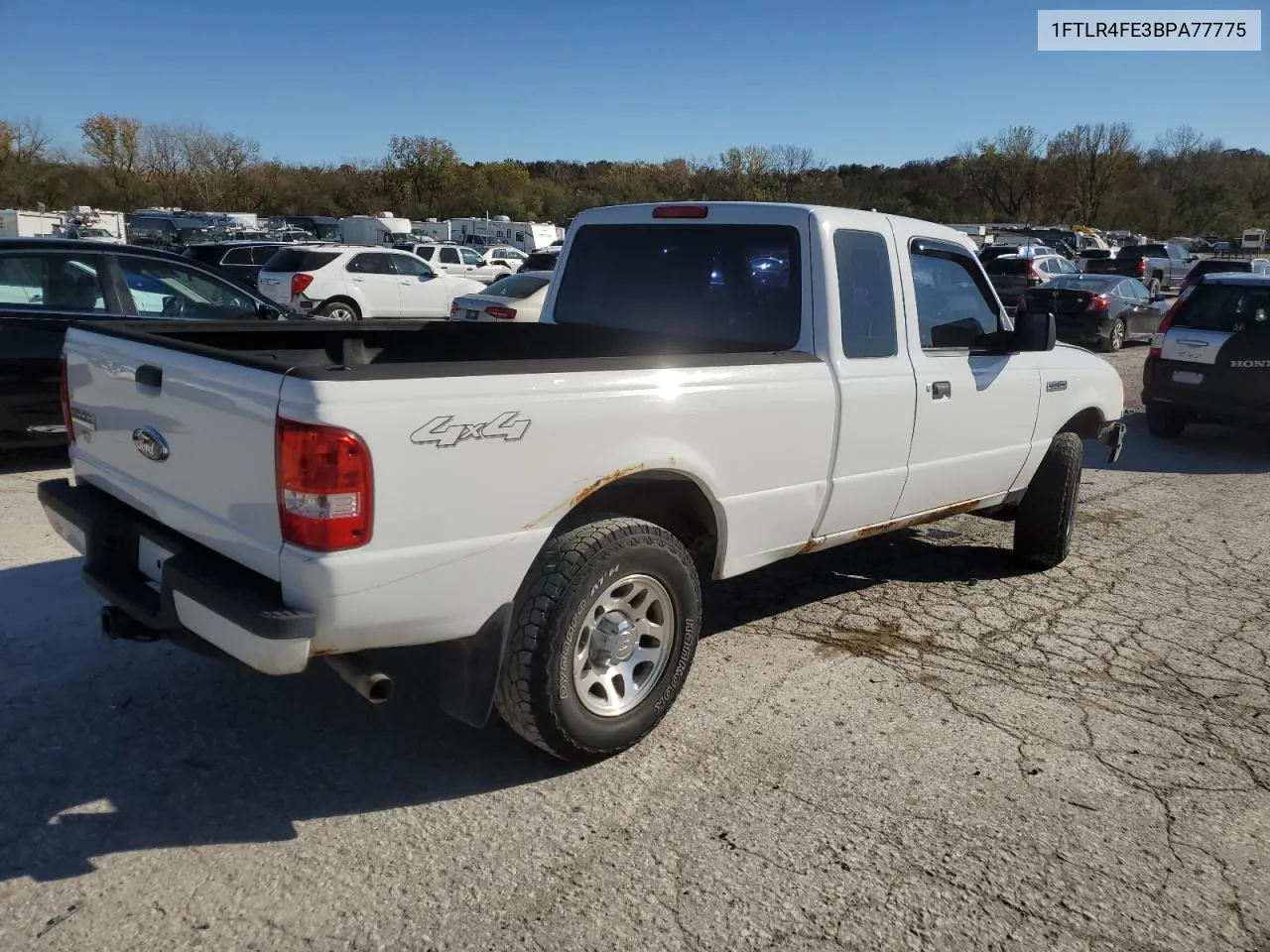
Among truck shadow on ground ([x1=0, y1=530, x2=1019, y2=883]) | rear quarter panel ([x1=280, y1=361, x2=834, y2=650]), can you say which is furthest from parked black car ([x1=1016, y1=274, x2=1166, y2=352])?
truck shadow on ground ([x1=0, y1=530, x2=1019, y2=883])

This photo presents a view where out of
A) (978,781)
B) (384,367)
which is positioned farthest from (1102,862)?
(384,367)

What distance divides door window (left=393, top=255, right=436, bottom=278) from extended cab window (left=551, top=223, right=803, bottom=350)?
15.3 m

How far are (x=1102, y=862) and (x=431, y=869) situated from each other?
2.02m

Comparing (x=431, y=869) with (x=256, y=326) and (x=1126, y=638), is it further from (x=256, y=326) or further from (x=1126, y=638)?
(x=1126, y=638)

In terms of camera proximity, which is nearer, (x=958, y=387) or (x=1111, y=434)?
(x=958, y=387)

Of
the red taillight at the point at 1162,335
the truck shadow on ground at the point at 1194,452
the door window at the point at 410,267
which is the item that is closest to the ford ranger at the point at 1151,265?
the truck shadow on ground at the point at 1194,452

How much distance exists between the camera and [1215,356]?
977cm

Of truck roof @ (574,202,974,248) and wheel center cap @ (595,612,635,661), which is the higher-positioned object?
truck roof @ (574,202,974,248)

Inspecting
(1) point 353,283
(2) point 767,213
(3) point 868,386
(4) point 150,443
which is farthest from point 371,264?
(4) point 150,443

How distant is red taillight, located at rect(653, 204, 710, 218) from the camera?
4.64 meters

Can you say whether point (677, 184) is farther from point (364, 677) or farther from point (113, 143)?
point (364, 677)

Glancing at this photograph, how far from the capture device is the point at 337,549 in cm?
A: 270

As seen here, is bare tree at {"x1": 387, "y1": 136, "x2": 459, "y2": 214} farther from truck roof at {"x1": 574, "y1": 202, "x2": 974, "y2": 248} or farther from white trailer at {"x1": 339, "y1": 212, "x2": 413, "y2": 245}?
truck roof at {"x1": 574, "y1": 202, "x2": 974, "y2": 248}

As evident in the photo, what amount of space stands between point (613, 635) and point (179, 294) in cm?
578
